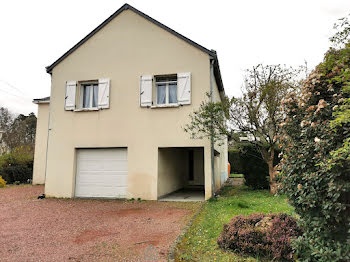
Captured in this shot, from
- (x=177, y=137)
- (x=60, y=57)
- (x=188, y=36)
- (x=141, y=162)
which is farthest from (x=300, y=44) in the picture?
(x=60, y=57)

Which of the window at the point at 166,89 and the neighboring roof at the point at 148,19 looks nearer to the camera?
the neighboring roof at the point at 148,19

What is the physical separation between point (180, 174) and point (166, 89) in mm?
5675

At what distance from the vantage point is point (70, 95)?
1045cm

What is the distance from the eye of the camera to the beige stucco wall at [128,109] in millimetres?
9344

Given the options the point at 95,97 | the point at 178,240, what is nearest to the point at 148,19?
the point at 95,97

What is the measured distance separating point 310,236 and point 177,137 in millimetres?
6589

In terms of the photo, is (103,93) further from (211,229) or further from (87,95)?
(211,229)

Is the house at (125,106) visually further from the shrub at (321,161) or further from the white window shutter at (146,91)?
the shrub at (321,161)

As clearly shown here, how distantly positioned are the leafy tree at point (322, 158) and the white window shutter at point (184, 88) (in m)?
6.10

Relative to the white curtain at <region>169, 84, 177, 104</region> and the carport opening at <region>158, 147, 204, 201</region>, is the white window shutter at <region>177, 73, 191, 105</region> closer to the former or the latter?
the white curtain at <region>169, 84, 177, 104</region>

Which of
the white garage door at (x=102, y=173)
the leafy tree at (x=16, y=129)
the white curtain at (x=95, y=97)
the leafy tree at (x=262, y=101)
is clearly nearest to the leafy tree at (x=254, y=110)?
the leafy tree at (x=262, y=101)

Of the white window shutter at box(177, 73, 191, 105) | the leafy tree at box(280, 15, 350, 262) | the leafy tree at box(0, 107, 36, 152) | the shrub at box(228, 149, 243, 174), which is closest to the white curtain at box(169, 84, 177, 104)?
the white window shutter at box(177, 73, 191, 105)

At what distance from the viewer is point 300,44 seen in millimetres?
8211

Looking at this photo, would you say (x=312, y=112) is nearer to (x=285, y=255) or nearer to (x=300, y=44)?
(x=285, y=255)
